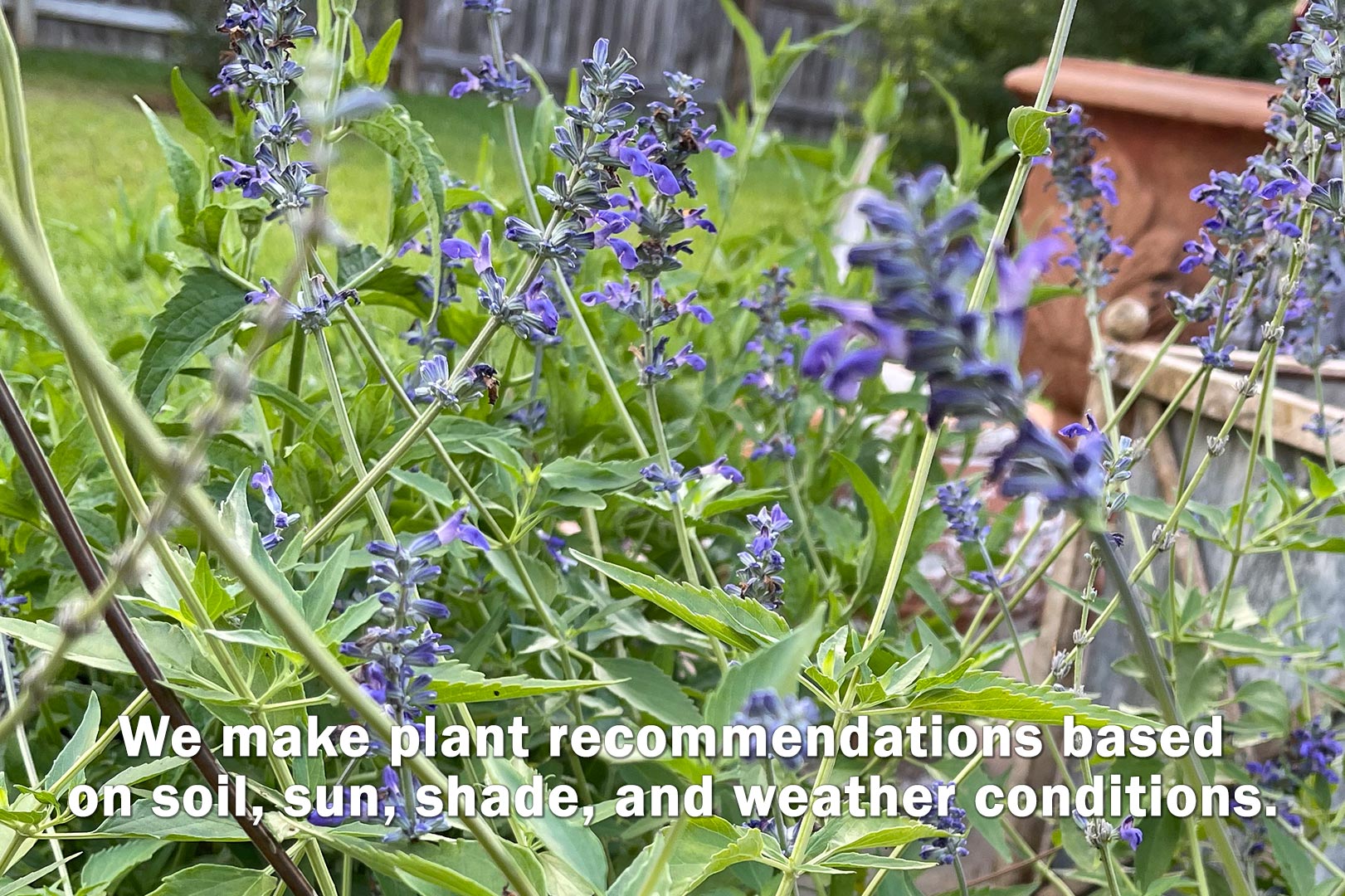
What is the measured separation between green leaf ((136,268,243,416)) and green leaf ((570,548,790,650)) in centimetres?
42

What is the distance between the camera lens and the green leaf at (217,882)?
0.78 metres

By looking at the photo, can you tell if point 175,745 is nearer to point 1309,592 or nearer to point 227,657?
point 227,657

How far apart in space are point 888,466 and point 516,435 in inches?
42.2

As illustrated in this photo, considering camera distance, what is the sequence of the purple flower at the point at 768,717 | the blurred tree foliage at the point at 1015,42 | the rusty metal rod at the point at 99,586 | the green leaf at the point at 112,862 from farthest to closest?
the blurred tree foliage at the point at 1015,42, the green leaf at the point at 112,862, the rusty metal rod at the point at 99,586, the purple flower at the point at 768,717

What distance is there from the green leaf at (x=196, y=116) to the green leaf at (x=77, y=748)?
0.63 metres

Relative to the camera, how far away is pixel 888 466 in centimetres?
211

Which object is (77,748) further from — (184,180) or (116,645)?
(184,180)

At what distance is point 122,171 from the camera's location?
5.69m

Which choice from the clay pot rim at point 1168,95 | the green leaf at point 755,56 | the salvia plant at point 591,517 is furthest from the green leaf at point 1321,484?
the clay pot rim at point 1168,95

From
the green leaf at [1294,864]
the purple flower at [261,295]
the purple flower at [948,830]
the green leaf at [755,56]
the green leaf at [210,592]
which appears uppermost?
the green leaf at [755,56]

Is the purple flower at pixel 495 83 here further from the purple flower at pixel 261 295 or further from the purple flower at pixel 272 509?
the purple flower at pixel 272 509

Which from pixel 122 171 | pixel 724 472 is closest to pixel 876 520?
pixel 724 472

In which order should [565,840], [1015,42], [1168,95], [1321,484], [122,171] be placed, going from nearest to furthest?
[565,840]
[1321,484]
[1168,95]
[122,171]
[1015,42]

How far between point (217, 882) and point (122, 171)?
18.6ft
